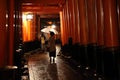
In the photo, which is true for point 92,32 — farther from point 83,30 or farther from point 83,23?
point 83,23

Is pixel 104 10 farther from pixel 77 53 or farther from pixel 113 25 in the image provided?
pixel 77 53

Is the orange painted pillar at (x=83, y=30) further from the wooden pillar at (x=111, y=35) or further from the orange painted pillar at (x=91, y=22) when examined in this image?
the wooden pillar at (x=111, y=35)

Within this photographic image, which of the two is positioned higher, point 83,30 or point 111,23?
point 111,23

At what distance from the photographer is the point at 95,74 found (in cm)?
689

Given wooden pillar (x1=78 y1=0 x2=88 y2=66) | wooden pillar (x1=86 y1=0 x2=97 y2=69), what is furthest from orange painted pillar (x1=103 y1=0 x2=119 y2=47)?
wooden pillar (x1=78 y1=0 x2=88 y2=66)

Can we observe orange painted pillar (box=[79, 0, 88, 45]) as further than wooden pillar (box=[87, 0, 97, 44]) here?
Yes

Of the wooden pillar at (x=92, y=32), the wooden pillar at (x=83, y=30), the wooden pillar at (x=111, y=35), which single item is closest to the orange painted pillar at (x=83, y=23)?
the wooden pillar at (x=83, y=30)

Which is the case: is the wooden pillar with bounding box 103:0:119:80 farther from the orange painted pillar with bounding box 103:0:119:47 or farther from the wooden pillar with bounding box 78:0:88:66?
the wooden pillar with bounding box 78:0:88:66

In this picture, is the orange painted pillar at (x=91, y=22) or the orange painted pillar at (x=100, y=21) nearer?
the orange painted pillar at (x=100, y=21)

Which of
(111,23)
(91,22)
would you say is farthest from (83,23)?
(111,23)

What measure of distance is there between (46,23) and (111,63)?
87.9ft

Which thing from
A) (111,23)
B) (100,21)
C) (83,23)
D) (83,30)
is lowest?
(83,30)

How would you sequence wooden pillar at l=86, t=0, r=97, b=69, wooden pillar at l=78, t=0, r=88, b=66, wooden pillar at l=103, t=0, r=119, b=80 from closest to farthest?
wooden pillar at l=103, t=0, r=119, b=80, wooden pillar at l=86, t=0, r=97, b=69, wooden pillar at l=78, t=0, r=88, b=66

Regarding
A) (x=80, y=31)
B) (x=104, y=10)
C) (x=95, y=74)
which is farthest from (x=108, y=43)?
(x=80, y=31)
